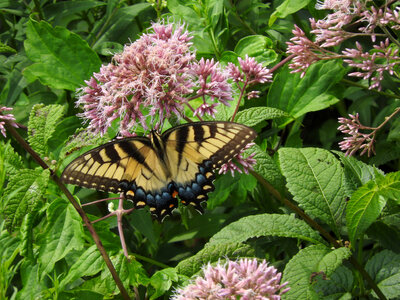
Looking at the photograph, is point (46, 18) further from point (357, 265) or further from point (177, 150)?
point (357, 265)

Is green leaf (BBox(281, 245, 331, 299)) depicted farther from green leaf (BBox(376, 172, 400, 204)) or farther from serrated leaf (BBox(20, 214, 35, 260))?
serrated leaf (BBox(20, 214, 35, 260))

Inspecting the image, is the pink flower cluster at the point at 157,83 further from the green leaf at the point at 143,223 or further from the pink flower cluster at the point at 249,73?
the green leaf at the point at 143,223

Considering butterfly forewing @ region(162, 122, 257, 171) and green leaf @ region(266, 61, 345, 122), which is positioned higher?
butterfly forewing @ region(162, 122, 257, 171)

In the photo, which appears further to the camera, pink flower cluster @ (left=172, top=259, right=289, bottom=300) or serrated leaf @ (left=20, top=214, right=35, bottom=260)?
serrated leaf @ (left=20, top=214, right=35, bottom=260)

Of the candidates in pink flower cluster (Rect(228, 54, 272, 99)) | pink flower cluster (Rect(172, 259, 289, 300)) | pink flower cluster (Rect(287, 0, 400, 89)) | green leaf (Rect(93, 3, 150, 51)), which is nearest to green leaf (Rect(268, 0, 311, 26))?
pink flower cluster (Rect(287, 0, 400, 89))

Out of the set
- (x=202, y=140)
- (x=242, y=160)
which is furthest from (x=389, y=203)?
(x=202, y=140)

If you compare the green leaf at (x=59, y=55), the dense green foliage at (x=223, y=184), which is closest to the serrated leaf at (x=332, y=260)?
the dense green foliage at (x=223, y=184)

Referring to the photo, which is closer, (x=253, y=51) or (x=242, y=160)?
(x=242, y=160)
